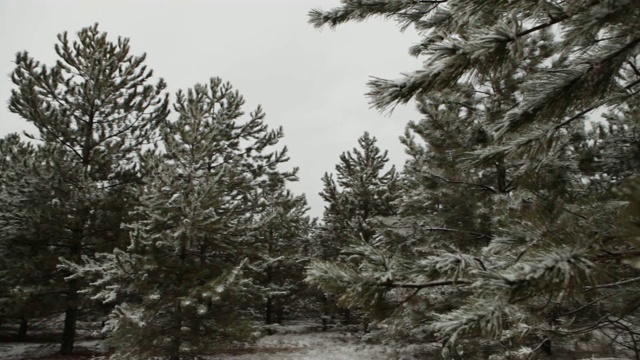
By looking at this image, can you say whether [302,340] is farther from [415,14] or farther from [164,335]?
[415,14]

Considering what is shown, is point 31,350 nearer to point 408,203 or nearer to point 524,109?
point 408,203

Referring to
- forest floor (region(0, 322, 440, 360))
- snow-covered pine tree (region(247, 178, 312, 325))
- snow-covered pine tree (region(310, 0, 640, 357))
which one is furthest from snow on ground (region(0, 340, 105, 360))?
snow-covered pine tree (region(310, 0, 640, 357))

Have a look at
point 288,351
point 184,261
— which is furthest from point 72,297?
point 288,351

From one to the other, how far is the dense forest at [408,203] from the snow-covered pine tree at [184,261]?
2.0 inches

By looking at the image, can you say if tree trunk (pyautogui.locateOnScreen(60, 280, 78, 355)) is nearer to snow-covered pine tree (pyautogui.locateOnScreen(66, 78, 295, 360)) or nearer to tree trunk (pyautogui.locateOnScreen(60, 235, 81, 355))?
tree trunk (pyautogui.locateOnScreen(60, 235, 81, 355))

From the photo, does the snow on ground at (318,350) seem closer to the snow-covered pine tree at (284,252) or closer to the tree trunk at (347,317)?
the snow-covered pine tree at (284,252)

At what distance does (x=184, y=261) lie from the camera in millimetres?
8734

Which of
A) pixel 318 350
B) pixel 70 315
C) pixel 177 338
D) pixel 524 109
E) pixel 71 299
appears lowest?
Result: pixel 318 350

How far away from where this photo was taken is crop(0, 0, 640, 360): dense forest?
178cm

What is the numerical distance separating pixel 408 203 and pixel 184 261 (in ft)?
19.6

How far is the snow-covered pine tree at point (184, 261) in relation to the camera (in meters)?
7.71

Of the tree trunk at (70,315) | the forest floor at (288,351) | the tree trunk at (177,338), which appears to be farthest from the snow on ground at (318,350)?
the tree trunk at (177,338)

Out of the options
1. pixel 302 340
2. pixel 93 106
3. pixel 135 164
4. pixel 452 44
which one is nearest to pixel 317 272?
pixel 452 44

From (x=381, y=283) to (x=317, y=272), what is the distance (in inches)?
12.8
